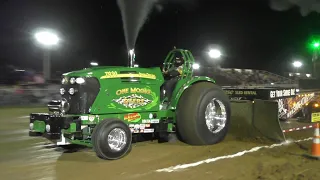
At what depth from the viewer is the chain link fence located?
19.8 metres

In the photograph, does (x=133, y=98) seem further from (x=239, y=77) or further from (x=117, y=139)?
(x=239, y=77)

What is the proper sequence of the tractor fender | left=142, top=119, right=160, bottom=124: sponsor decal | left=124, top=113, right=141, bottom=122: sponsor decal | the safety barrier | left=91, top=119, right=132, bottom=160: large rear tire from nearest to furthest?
1. left=91, top=119, right=132, bottom=160: large rear tire
2. left=124, top=113, right=141, bottom=122: sponsor decal
3. left=142, top=119, right=160, bottom=124: sponsor decal
4. the tractor fender
5. the safety barrier

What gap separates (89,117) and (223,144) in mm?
3171

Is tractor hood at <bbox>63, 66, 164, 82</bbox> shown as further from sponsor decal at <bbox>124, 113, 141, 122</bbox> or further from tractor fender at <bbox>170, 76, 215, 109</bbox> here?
sponsor decal at <bbox>124, 113, 141, 122</bbox>

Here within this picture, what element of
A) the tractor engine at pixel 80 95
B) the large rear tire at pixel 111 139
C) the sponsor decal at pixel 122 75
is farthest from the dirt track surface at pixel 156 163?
the sponsor decal at pixel 122 75

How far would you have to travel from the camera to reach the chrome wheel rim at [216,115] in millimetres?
8523

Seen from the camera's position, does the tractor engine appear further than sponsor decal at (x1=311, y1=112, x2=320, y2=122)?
No

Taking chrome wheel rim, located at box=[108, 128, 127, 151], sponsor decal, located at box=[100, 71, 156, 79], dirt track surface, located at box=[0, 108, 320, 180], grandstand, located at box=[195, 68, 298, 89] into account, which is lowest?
dirt track surface, located at box=[0, 108, 320, 180]

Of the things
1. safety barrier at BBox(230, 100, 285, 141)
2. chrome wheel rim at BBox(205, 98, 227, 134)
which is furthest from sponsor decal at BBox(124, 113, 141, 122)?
safety barrier at BBox(230, 100, 285, 141)

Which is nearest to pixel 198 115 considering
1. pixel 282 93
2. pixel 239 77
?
pixel 282 93

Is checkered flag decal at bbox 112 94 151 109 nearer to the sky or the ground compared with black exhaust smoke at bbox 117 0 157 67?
nearer to the ground

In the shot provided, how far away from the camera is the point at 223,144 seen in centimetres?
842

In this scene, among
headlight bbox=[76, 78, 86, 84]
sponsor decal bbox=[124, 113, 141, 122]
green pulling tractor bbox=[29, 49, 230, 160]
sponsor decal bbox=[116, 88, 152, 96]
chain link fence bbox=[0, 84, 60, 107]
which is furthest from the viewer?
chain link fence bbox=[0, 84, 60, 107]

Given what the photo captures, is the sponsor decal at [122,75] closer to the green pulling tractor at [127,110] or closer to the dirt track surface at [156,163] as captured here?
the green pulling tractor at [127,110]
